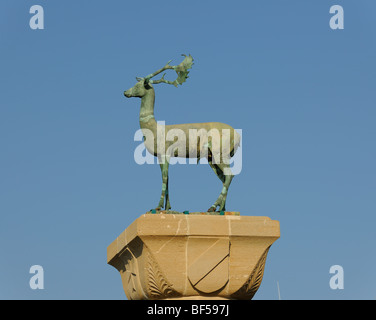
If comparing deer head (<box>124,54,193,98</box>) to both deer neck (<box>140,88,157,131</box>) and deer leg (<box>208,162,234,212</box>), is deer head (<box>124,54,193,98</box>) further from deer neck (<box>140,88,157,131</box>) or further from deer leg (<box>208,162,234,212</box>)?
deer leg (<box>208,162,234,212</box>)

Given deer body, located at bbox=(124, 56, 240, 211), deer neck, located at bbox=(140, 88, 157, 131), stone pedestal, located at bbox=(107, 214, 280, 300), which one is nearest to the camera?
stone pedestal, located at bbox=(107, 214, 280, 300)

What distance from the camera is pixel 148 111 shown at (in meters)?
18.8

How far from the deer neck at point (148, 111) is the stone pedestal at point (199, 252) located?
2299 mm

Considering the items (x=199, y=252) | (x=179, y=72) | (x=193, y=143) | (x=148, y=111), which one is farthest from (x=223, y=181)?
(x=179, y=72)

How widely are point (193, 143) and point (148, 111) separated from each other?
1.17 m

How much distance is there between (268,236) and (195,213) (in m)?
1.48

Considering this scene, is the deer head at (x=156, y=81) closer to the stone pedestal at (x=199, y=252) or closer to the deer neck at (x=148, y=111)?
the deer neck at (x=148, y=111)

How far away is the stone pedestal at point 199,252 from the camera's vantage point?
17.0 m

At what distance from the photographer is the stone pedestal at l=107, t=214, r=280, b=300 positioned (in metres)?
17.0

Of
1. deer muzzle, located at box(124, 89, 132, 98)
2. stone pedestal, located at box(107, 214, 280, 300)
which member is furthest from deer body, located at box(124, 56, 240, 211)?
stone pedestal, located at box(107, 214, 280, 300)

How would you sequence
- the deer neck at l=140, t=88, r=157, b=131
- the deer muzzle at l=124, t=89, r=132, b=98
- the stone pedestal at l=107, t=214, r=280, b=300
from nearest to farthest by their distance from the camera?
the stone pedestal at l=107, t=214, r=280, b=300 < the deer neck at l=140, t=88, r=157, b=131 < the deer muzzle at l=124, t=89, r=132, b=98

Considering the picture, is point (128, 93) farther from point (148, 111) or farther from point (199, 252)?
point (199, 252)
